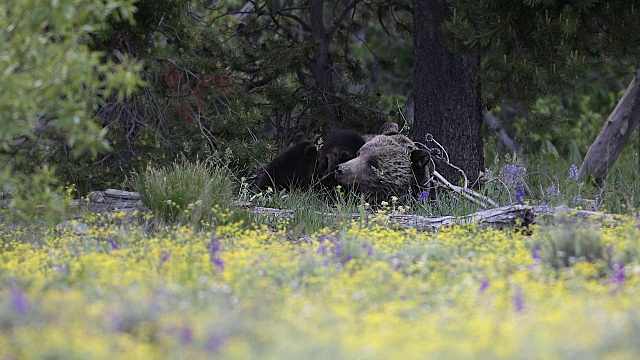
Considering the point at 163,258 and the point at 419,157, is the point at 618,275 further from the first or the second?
the point at 419,157

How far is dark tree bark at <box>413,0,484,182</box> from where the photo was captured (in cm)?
976

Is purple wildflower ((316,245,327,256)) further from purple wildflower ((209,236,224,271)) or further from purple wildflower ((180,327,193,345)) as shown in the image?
purple wildflower ((180,327,193,345))

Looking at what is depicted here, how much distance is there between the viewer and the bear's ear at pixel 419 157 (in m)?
8.80

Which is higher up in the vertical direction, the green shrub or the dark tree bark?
the dark tree bark

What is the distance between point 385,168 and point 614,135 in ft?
13.5

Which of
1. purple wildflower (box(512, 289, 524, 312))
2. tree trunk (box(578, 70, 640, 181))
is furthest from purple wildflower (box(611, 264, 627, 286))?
tree trunk (box(578, 70, 640, 181))

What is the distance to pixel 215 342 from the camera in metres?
3.60

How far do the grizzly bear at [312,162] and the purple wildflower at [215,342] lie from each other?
570 centimetres

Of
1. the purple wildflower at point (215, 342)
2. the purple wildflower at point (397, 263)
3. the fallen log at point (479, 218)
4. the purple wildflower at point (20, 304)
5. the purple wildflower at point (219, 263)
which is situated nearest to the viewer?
the purple wildflower at point (215, 342)

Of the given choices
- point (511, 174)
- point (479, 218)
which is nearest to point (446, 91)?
point (511, 174)

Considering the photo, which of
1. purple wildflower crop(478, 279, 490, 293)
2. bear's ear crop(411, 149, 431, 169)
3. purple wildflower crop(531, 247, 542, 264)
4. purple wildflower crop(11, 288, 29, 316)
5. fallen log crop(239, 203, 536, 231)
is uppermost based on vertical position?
bear's ear crop(411, 149, 431, 169)

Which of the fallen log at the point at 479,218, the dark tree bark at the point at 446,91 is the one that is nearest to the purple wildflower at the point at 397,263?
the fallen log at the point at 479,218

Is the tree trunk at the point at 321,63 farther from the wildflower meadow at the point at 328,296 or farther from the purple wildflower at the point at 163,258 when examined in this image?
the purple wildflower at the point at 163,258

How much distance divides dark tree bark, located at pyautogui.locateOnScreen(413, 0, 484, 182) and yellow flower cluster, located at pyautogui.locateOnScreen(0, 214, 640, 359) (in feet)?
9.64
